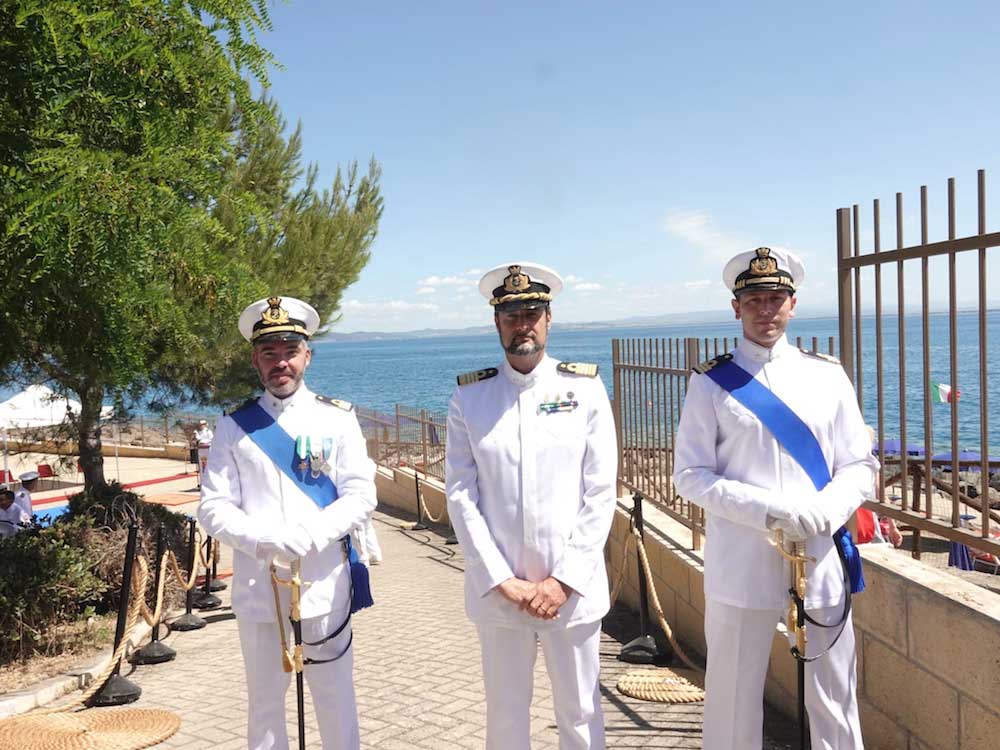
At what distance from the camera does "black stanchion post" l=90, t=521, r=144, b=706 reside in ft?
18.4

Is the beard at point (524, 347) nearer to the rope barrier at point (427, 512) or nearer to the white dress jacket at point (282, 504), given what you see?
the white dress jacket at point (282, 504)

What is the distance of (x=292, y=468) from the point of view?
11.9 feet

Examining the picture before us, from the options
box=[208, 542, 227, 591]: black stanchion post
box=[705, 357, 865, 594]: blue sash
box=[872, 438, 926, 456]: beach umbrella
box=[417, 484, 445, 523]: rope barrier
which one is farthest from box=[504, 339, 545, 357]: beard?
box=[417, 484, 445, 523]: rope barrier

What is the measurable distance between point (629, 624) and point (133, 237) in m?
4.53

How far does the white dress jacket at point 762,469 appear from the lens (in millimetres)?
3176

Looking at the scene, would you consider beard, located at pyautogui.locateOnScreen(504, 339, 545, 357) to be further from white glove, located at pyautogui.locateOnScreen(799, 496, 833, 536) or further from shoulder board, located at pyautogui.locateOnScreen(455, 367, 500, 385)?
white glove, located at pyautogui.locateOnScreen(799, 496, 833, 536)

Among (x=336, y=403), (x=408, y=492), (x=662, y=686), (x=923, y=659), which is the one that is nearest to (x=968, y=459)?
(x=662, y=686)

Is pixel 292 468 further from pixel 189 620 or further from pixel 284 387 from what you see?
pixel 189 620

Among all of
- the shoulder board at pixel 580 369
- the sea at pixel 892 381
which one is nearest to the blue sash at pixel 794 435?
the shoulder board at pixel 580 369

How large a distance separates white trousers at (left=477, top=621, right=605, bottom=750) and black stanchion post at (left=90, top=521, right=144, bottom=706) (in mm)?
3299

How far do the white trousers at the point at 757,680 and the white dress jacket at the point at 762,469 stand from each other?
0.08m

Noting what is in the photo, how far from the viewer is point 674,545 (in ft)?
20.7

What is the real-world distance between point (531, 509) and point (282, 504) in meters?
1.02

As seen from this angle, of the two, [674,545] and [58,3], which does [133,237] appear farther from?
[674,545]
